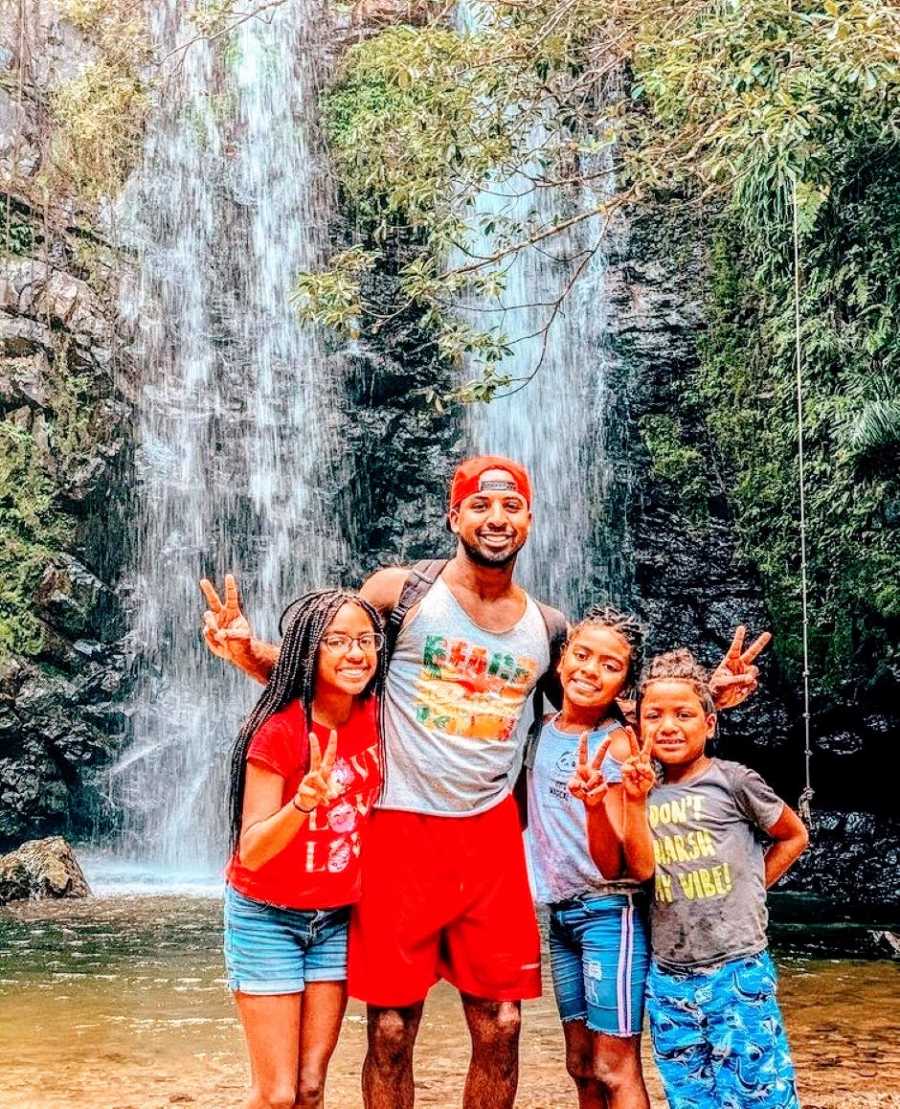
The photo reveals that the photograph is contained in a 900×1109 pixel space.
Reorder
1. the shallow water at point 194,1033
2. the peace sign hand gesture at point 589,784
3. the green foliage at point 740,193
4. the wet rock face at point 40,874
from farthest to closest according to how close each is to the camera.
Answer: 1. the wet rock face at point 40,874
2. the green foliage at point 740,193
3. the shallow water at point 194,1033
4. the peace sign hand gesture at point 589,784

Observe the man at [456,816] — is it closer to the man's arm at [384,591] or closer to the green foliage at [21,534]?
the man's arm at [384,591]

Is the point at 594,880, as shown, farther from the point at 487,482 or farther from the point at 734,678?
the point at 487,482

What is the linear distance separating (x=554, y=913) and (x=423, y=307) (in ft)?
35.8

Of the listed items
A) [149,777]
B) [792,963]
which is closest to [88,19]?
[149,777]

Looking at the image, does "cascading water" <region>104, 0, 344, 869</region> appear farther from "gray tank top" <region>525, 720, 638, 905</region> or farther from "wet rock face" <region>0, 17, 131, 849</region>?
"gray tank top" <region>525, 720, 638, 905</region>

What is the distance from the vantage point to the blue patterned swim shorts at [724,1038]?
3057 mm

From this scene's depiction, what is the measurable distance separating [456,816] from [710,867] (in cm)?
67

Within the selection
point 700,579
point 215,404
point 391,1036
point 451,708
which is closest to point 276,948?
point 391,1036

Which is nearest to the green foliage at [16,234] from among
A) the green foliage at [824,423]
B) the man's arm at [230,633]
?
the green foliage at [824,423]

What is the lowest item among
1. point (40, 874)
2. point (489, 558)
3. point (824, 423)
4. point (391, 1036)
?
point (40, 874)

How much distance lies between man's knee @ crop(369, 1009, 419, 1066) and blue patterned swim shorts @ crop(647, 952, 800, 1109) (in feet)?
2.11

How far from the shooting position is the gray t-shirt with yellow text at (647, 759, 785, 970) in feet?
10.3

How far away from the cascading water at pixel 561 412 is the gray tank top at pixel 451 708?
926 cm

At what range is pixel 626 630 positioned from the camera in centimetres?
337
